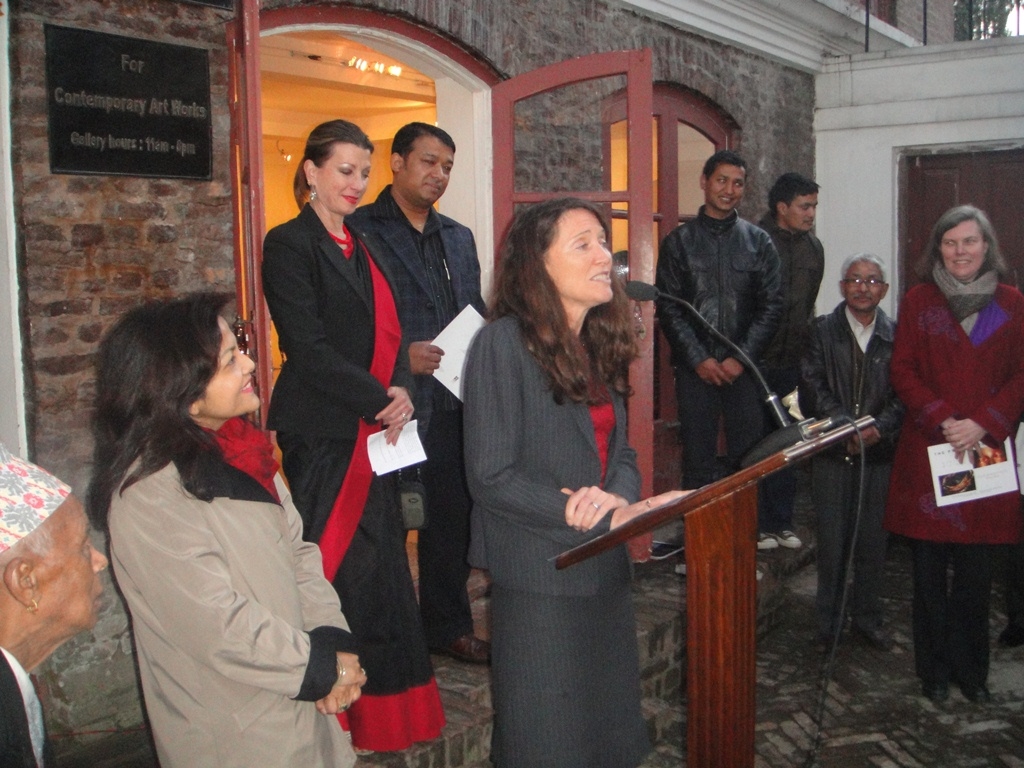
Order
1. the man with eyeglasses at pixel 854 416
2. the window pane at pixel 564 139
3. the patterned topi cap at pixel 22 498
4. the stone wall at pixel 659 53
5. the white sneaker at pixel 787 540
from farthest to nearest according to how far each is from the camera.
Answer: the white sneaker at pixel 787 540, the window pane at pixel 564 139, the stone wall at pixel 659 53, the man with eyeglasses at pixel 854 416, the patterned topi cap at pixel 22 498

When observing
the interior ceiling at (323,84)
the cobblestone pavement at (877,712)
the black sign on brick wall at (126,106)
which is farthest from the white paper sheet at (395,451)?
the interior ceiling at (323,84)

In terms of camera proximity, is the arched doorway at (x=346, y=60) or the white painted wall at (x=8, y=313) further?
the arched doorway at (x=346, y=60)

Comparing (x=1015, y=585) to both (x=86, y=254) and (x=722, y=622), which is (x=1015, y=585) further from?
(x=86, y=254)

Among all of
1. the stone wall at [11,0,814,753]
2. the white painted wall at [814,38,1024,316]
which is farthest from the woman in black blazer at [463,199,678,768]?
the white painted wall at [814,38,1024,316]

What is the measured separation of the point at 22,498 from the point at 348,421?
163 centimetres

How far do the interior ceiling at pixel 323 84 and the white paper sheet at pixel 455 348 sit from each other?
2.57 m

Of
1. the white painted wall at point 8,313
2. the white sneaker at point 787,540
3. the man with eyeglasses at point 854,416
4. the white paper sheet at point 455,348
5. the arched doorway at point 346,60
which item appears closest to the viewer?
the white painted wall at point 8,313

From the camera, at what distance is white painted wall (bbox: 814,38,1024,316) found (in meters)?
7.37

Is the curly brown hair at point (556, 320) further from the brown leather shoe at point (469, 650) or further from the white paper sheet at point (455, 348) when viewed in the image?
the brown leather shoe at point (469, 650)

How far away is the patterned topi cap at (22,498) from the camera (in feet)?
4.37

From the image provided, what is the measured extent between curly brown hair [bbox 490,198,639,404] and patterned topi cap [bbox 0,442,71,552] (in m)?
1.13

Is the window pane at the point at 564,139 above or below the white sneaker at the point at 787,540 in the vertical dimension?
above

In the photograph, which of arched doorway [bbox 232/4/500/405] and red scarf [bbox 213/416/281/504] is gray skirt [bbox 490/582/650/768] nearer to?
red scarf [bbox 213/416/281/504]

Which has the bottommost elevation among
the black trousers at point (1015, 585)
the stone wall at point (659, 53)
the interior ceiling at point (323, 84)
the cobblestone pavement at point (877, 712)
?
the cobblestone pavement at point (877, 712)
